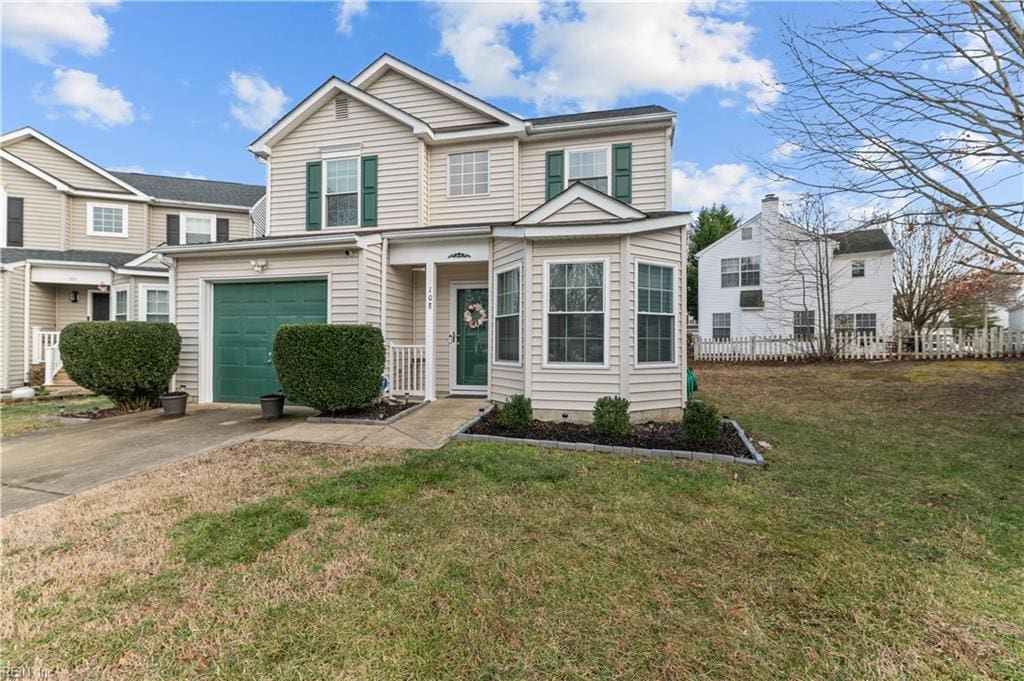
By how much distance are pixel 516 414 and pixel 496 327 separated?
2260 millimetres

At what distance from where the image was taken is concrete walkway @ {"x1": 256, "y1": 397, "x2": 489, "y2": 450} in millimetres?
5781

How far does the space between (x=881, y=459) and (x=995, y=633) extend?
3723 mm

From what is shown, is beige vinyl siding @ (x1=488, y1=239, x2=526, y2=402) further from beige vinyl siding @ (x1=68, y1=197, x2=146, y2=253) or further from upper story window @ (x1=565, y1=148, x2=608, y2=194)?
beige vinyl siding @ (x1=68, y1=197, x2=146, y2=253)

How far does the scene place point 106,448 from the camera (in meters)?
5.61

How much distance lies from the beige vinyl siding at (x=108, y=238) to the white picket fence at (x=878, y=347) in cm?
2166

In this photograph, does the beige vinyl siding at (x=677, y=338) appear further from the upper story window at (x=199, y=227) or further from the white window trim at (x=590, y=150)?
the upper story window at (x=199, y=227)

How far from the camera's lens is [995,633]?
2238mm

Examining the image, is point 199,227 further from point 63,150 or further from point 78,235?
point 63,150

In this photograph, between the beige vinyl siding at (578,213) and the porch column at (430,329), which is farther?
the porch column at (430,329)

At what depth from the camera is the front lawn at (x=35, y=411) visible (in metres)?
7.05

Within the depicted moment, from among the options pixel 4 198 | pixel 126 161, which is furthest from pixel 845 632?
pixel 126 161

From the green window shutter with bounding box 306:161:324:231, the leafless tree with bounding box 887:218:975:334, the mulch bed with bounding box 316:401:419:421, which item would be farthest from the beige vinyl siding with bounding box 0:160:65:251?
the leafless tree with bounding box 887:218:975:334

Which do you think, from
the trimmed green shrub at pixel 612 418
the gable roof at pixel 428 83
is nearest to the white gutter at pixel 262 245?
the gable roof at pixel 428 83

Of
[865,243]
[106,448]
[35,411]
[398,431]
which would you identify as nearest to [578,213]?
[398,431]
